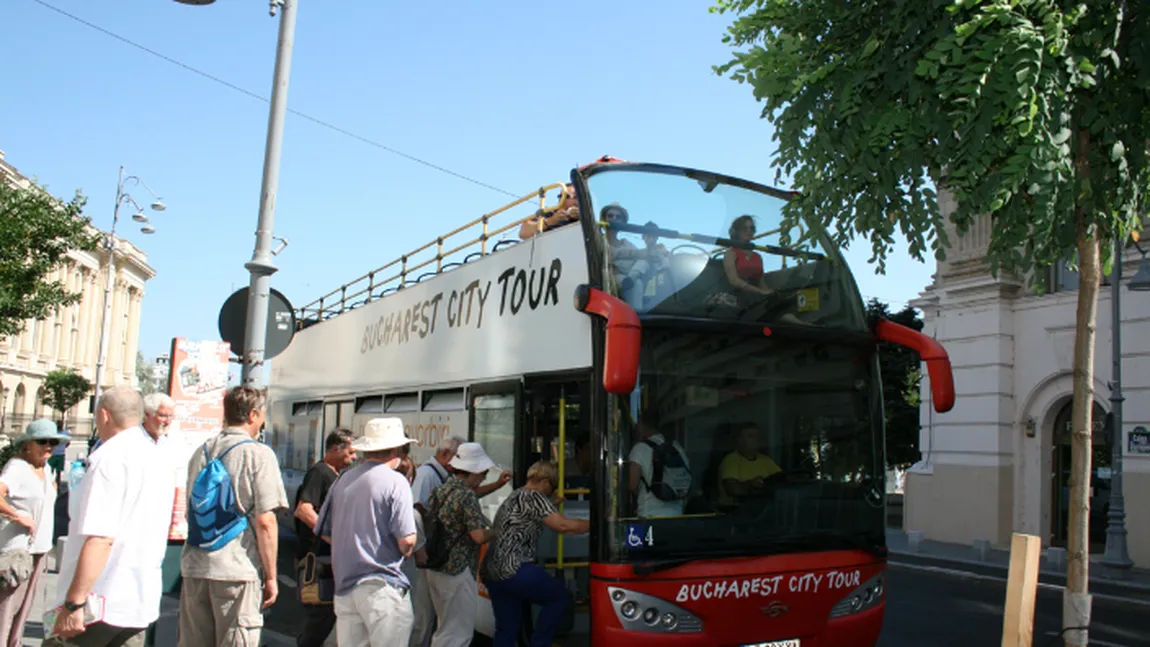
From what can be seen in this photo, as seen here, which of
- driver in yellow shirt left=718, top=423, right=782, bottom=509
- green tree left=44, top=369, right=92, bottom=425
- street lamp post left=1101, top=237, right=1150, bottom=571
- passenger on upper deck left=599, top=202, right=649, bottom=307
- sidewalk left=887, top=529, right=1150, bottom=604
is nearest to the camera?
driver in yellow shirt left=718, top=423, right=782, bottom=509

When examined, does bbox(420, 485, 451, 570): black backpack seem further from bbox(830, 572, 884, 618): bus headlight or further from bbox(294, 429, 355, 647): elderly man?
bbox(830, 572, 884, 618): bus headlight

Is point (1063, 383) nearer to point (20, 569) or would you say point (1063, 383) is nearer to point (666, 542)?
point (666, 542)

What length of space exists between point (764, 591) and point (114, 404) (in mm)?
3987

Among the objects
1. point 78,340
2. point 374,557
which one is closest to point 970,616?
point 374,557

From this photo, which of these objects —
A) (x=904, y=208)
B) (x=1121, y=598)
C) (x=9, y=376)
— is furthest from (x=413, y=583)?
(x=9, y=376)

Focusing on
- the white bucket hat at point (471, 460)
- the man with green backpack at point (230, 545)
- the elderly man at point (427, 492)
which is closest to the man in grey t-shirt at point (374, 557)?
the man with green backpack at point (230, 545)

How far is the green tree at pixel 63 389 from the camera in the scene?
54.8 metres

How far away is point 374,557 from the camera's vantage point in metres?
5.39

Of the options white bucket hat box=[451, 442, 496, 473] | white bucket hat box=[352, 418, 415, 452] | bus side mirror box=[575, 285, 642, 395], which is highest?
bus side mirror box=[575, 285, 642, 395]

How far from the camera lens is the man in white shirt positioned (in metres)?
4.11

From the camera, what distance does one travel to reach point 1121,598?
538 inches

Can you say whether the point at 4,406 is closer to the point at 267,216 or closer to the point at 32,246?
the point at 32,246

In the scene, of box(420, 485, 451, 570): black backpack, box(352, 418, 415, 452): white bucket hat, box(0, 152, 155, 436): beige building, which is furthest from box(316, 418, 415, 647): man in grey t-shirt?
box(0, 152, 155, 436): beige building

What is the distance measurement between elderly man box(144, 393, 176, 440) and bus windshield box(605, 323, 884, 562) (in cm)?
280
